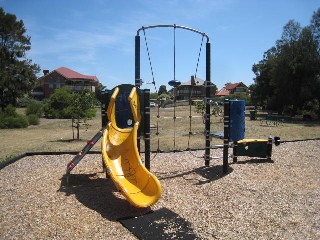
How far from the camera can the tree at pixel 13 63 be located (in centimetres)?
3683

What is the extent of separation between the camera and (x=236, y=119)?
7590 mm

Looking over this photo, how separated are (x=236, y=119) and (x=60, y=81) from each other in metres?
74.4

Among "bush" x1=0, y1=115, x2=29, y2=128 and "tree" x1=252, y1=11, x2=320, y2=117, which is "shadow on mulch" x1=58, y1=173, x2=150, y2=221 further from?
"tree" x1=252, y1=11, x2=320, y2=117

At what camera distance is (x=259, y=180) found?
6.93m

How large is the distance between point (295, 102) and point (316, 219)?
31525mm

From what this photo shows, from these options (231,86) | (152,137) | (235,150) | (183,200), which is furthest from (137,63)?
(231,86)

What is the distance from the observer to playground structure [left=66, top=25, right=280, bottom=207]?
17.1ft

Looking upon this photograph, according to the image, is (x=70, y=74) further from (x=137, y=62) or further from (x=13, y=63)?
(x=137, y=62)

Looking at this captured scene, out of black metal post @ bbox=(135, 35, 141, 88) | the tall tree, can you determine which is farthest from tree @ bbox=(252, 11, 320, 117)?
black metal post @ bbox=(135, 35, 141, 88)

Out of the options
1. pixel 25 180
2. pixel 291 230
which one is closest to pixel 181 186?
pixel 291 230

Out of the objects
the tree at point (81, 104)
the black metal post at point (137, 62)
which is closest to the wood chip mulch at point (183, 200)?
the black metal post at point (137, 62)

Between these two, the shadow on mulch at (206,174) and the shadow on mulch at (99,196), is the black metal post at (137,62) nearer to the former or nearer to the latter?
the shadow on mulch at (206,174)

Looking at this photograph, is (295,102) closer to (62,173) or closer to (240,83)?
(62,173)

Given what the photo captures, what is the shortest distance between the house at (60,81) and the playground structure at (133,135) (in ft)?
231
